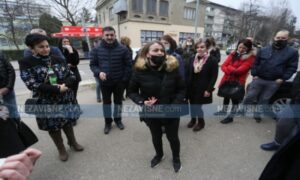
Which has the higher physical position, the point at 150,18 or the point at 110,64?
the point at 150,18

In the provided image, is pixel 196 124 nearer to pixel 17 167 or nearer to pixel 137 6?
pixel 17 167

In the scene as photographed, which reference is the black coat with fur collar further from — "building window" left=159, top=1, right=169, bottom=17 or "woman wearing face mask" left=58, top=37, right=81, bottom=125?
"building window" left=159, top=1, right=169, bottom=17

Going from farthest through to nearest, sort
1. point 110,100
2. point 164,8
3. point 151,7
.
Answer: point 164,8
point 151,7
point 110,100

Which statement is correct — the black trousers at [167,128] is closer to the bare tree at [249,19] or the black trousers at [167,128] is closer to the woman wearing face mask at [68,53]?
the woman wearing face mask at [68,53]

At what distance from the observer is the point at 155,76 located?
2.14 meters

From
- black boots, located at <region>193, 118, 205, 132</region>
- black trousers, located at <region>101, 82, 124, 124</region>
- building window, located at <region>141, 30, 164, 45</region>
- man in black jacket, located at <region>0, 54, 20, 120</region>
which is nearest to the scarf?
black boots, located at <region>193, 118, 205, 132</region>

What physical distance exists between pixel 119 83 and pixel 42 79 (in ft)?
4.25

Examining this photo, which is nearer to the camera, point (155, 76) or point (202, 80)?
point (155, 76)

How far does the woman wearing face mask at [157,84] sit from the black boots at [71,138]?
1.25 metres

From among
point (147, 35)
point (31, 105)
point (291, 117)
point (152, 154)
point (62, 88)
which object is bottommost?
point (152, 154)

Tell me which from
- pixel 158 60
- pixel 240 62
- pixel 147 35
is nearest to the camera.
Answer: pixel 158 60

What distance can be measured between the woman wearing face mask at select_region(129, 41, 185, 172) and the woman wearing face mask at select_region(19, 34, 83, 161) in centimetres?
96

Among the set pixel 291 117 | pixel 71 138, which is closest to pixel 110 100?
pixel 71 138

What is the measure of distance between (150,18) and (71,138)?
2424cm
